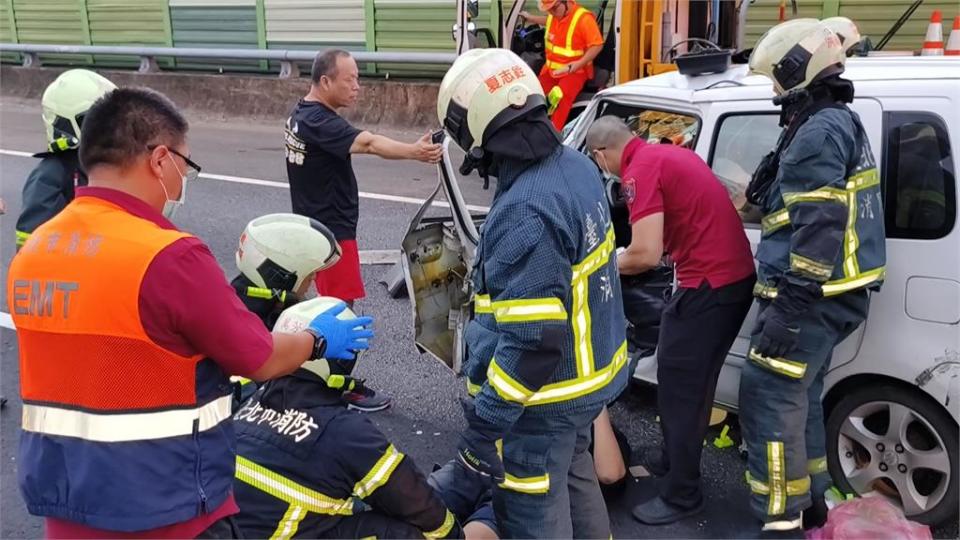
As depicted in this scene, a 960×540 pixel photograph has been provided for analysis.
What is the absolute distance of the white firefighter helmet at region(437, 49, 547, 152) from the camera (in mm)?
2516

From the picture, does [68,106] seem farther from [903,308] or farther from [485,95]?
[903,308]

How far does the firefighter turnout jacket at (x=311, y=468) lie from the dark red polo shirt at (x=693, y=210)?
5.01ft

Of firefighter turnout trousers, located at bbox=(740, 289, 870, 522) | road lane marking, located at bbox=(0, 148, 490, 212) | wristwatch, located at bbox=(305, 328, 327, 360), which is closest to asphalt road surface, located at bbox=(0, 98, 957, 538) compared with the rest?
road lane marking, located at bbox=(0, 148, 490, 212)

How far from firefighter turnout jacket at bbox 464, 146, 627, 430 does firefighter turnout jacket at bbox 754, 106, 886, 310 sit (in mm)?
811

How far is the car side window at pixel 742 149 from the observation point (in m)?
3.80

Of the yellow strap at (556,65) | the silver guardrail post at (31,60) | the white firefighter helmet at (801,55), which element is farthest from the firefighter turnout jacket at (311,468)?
the silver guardrail post at (31,60)

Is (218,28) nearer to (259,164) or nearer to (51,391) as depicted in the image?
(259,164)

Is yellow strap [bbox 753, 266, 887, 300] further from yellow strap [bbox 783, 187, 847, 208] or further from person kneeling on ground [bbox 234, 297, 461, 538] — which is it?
person kneeling on ground [bbox 234, 297, 461, 538]

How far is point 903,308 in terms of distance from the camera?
3.27 metres

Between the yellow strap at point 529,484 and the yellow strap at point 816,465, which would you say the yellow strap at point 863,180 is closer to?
the yellow strap at point 816,465

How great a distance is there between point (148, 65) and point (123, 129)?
1575 cm

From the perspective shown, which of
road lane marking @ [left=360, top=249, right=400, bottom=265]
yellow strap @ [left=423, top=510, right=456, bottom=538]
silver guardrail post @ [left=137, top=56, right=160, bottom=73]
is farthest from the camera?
silver guardrail post @ [left=137, top=56, right=160, bottom=73]

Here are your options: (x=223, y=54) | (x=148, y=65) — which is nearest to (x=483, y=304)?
(x=223, y=54)

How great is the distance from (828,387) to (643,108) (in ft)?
5.81
